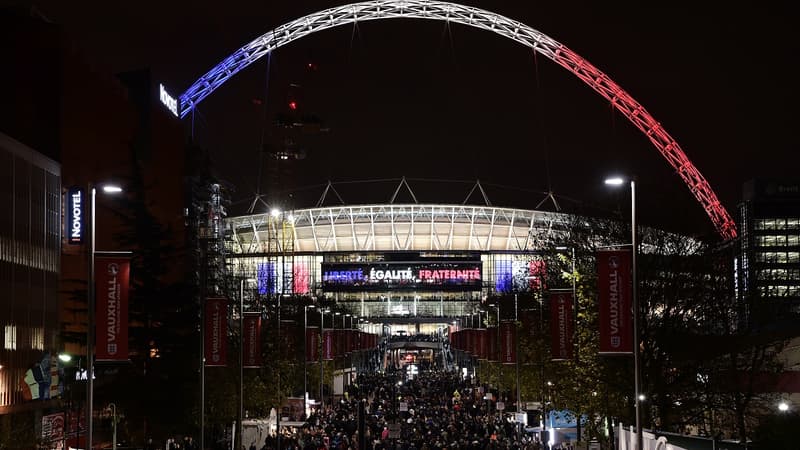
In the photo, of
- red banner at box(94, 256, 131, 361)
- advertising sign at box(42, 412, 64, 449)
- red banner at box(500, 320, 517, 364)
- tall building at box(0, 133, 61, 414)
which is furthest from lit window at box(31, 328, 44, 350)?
red banner at box(94, 256, 131, 361)

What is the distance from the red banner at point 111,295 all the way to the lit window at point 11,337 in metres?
26.0

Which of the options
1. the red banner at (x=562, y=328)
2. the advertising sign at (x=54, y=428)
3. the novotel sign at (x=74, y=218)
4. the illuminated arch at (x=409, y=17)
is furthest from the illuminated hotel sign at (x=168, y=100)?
the red banner at (x=562, y=328)

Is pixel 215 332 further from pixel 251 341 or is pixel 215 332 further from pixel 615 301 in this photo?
pixel 615 301

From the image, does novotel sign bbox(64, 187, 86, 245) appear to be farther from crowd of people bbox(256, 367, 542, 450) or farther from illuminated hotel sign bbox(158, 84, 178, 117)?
illuminated hotel sign bbox(158, 84, 178, 117)

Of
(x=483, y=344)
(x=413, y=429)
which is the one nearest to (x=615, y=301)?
(x=413, y=429)

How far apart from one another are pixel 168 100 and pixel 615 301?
8088cm

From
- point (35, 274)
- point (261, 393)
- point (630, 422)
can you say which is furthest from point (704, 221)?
point (35, 274)

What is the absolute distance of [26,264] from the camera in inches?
2344

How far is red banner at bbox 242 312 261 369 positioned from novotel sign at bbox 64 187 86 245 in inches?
655

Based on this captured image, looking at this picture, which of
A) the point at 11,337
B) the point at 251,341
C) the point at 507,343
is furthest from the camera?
the point at 507,343

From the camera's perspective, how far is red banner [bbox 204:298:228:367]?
151 ft

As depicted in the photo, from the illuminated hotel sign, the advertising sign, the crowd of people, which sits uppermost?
the illuminated hotel sign

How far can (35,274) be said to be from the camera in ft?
200

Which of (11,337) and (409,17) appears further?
(409,17)
